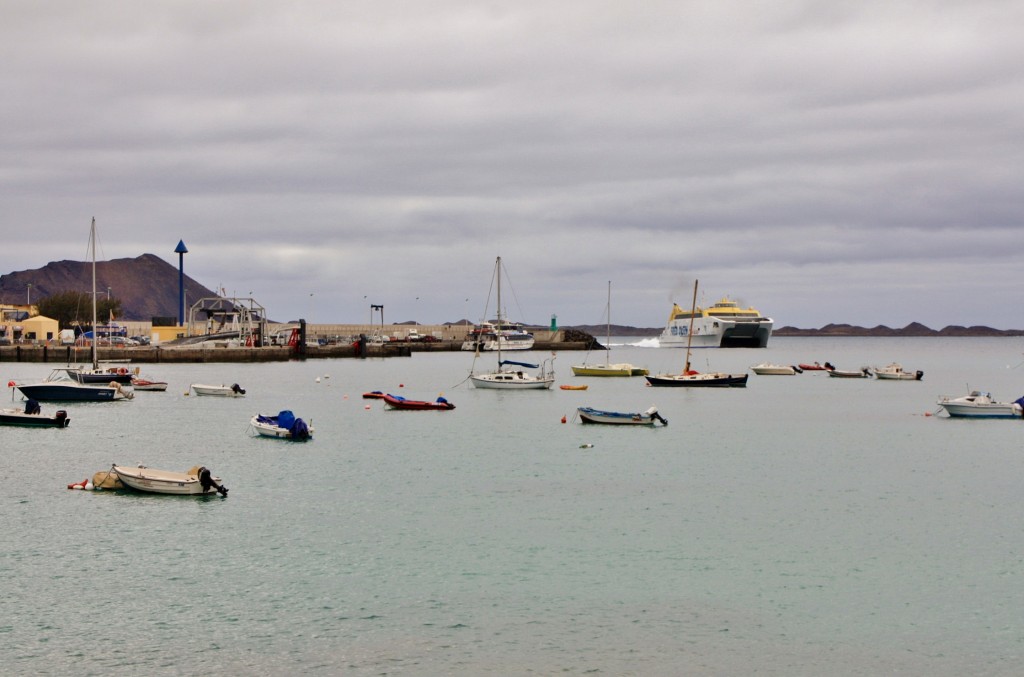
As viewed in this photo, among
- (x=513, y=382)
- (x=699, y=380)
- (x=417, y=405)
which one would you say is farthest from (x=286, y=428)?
(x=699, y=380)

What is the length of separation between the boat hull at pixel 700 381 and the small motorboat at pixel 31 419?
2371 inches

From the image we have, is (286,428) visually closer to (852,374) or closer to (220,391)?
(220,391)

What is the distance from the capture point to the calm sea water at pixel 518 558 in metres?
20.2

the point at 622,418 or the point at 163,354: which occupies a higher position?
the point at 163,354

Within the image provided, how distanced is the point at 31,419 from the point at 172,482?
27492mm

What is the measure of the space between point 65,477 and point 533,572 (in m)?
23.2

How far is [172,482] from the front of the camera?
35.8 meters

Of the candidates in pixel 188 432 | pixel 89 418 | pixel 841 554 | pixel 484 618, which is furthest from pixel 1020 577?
pixel 89 418

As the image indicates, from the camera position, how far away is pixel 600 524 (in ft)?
105

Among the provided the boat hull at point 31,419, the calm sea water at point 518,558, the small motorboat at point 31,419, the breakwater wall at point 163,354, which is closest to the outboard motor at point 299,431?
the calm sea water at point 518,558

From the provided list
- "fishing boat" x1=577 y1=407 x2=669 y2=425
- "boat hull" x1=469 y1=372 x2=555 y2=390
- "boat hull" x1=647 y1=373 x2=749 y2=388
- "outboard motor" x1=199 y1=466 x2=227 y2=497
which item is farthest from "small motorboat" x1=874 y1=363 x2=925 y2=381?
"outboard motor" x1=199 y1=466 x2=227 y2=497

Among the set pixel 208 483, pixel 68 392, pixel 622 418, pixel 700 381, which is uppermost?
pixel 700 381

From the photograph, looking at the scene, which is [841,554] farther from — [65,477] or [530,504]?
[65,477]

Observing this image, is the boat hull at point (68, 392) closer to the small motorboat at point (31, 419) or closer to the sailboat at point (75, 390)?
the sailboat at point (75, 390)
